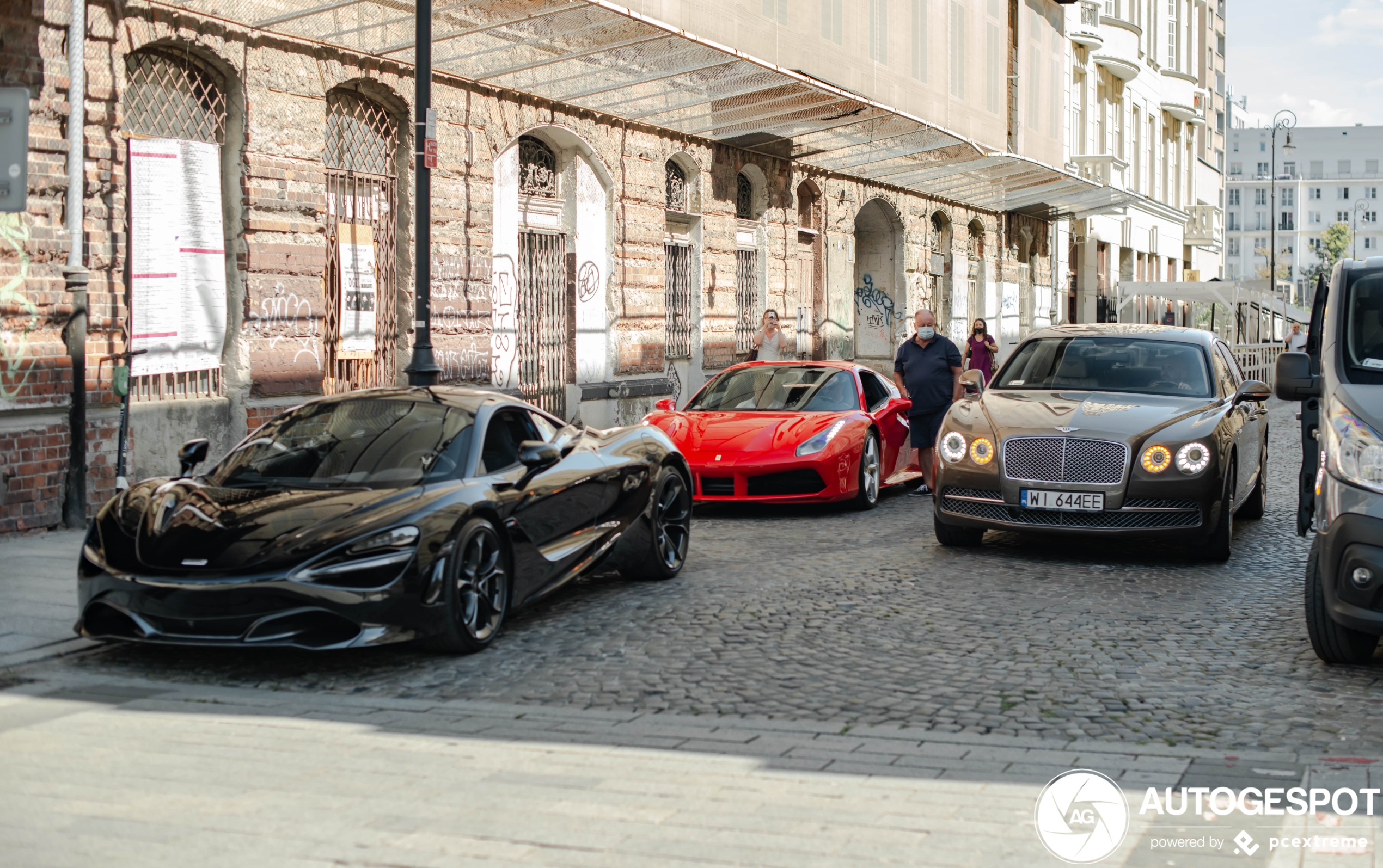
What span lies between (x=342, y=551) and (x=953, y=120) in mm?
29385

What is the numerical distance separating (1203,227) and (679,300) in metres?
46.8

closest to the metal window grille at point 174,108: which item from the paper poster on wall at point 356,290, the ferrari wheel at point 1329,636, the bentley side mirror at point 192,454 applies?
the paper poster on wall at point 356,290

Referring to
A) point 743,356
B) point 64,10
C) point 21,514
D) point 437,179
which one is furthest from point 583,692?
point 743,356

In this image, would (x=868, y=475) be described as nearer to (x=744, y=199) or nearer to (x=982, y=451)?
(x=982, y=451)

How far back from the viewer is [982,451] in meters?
9.91

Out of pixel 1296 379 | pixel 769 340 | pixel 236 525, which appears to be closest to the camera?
pixel 236 525

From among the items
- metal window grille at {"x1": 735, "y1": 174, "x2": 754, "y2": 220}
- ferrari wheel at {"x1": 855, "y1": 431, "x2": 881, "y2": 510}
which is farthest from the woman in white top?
ferrari wheel at {"x1": 855, "y1": 431, "x2": 881, "y2": 510}

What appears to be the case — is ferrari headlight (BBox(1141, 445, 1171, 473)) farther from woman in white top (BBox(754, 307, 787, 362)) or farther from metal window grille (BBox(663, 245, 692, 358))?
metal window grille (BBox(663, 245, 692, 358))

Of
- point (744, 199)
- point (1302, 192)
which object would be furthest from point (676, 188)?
point (1302, 192)

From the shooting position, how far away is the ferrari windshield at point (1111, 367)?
10672 mm

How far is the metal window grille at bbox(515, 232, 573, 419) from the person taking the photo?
18.0 meters

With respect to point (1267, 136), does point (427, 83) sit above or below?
below

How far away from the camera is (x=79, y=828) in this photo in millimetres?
4281

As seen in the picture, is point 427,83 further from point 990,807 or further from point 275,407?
point 990,807
